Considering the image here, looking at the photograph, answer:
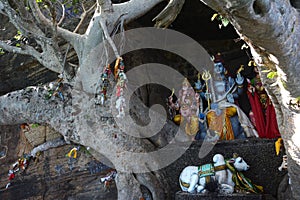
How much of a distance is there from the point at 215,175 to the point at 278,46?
2.01 metres

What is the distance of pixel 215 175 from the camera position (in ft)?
13.7

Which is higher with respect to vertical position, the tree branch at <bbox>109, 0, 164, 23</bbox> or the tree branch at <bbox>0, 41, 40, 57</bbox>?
the tree branch at <bbox>109, 0, 164, 23</bbox>

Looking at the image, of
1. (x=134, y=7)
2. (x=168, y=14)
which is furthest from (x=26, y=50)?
(x=168, y=14)

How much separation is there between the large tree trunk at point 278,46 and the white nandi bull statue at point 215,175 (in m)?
0.87

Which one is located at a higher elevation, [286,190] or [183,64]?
[183,64]

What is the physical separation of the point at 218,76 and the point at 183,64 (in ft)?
5.98

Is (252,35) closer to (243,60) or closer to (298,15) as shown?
(298,15)

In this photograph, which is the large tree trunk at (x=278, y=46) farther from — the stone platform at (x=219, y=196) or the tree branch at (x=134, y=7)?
the tree branch at (x=134, y=7)

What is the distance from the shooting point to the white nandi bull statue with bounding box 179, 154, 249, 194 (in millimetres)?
4106

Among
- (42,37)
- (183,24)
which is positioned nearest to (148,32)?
(183,24)

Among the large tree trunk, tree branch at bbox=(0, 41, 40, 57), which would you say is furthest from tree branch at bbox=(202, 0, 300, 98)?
tree branch at bbox=(0, 41, 40, 57)

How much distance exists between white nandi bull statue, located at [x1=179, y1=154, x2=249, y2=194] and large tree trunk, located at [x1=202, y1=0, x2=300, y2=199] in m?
0.87

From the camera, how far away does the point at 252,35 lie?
99.7 inches

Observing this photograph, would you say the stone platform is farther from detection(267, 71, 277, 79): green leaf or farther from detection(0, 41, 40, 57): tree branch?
detection(0, 41, 40, 57): tree branch
